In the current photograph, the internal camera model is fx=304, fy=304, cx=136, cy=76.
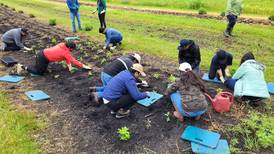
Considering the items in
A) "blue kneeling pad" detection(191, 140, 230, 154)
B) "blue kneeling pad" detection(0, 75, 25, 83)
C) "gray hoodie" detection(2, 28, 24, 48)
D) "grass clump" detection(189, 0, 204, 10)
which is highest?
"grass clump" detection(189, 0, 204, 10)

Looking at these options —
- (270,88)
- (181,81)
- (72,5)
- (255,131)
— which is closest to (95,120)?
(181,81)

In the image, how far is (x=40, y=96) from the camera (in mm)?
7484

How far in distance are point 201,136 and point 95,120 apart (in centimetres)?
221

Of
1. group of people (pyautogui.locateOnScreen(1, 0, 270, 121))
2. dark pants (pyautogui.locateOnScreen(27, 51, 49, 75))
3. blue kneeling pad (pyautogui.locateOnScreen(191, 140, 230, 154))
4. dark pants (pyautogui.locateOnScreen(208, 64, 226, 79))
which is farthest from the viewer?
dark pants (pyautogui.locateOnScreen(27, 51, 49, 75))

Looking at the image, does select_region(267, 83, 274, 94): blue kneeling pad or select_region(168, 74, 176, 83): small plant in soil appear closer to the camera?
select_region(267, 83, 274, 94): blue kneeling pad

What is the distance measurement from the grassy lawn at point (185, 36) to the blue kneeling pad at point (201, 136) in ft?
12.2

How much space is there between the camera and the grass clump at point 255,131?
521 cm

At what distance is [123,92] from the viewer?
612 cm

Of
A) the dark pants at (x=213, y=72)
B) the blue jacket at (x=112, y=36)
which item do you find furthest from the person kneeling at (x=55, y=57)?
the dark pants at (x=213, y=72)

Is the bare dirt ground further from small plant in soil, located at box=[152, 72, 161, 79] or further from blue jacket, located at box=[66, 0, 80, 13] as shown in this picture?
blue jacket, located at box=[66, 0, 80, 13]

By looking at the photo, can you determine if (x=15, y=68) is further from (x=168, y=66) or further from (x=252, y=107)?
(x=252, y=107)

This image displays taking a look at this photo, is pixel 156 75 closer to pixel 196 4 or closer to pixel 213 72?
pixel 213 72

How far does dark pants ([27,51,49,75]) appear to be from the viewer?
8.75 meters

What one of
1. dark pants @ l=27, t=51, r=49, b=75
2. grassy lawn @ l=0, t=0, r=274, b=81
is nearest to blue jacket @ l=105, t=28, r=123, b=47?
grassy lawn @ l=0, t=0, r=274, b=81
